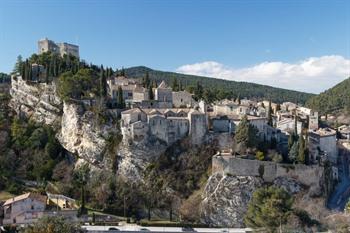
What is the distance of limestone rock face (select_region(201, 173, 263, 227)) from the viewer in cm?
5047

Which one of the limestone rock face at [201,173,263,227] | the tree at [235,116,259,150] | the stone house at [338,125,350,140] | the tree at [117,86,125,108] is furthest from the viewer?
the stone house at [338,125,350,140]

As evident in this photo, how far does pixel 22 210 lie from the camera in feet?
150

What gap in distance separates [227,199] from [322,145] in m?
21.3

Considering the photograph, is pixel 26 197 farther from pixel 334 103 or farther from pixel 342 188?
pixel 334 103

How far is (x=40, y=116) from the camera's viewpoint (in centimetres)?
6669

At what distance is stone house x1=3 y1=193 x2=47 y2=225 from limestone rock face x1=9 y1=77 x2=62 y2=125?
2053cm

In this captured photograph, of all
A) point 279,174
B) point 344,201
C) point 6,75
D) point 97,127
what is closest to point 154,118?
point 97,127

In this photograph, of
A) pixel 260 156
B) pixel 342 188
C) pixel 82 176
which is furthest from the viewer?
pixel 342 188

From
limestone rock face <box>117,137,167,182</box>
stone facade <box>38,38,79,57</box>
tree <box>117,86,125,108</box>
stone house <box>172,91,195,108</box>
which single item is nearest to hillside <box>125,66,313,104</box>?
stone facade <box>38,38,79,57</box>

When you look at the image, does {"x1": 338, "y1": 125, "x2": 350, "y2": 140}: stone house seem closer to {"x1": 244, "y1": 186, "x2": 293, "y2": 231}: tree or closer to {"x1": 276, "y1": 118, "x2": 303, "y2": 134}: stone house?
{"x1": 276, "y1": 118, "x2": 303, "y2": 134}: stone house

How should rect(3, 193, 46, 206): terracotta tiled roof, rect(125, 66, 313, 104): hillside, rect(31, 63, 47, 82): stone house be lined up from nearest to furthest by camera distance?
rect(3, 193, 46, 206): terracotta tiled roof
rect(31, 63, 47, 82): stone house
rect(125, 66, 313, 104): hillside

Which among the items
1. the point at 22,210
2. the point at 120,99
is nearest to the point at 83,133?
the point at 120,99

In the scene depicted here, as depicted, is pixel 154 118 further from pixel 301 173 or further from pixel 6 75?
pixel 6 75

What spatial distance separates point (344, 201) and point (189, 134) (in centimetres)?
2437
